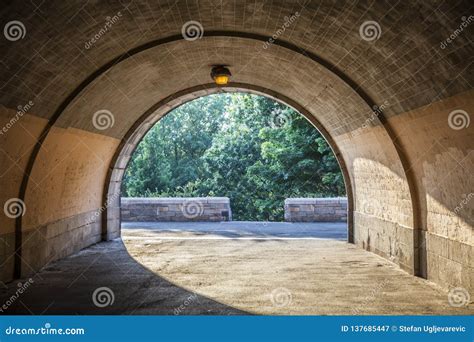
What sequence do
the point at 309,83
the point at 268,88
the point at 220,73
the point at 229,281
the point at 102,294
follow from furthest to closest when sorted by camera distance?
the point at 268,88 < the point at 220,73 < the point at 309,83 < the point at 229,281 < the point at 102,294

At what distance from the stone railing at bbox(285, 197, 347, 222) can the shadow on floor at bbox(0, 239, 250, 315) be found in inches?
382

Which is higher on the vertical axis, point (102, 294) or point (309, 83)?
point (309, 83)

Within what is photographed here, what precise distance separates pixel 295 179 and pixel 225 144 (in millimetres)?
8548

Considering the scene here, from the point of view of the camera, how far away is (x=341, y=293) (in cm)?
725

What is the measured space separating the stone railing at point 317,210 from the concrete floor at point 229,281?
5172 mm

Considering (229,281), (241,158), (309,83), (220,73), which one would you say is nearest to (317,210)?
(309,83)

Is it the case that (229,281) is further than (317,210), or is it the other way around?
(317,210)

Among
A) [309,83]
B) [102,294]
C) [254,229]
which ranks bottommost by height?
[102,294]

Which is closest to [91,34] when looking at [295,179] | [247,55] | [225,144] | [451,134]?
[247,55]

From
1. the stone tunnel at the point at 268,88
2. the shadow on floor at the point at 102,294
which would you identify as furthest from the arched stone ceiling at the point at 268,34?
the shadow on floor at the point at 102,294

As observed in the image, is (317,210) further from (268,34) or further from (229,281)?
(268,34)

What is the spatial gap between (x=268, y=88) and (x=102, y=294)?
7.03 m

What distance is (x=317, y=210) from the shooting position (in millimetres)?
18469

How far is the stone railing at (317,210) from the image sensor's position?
18.3 m
